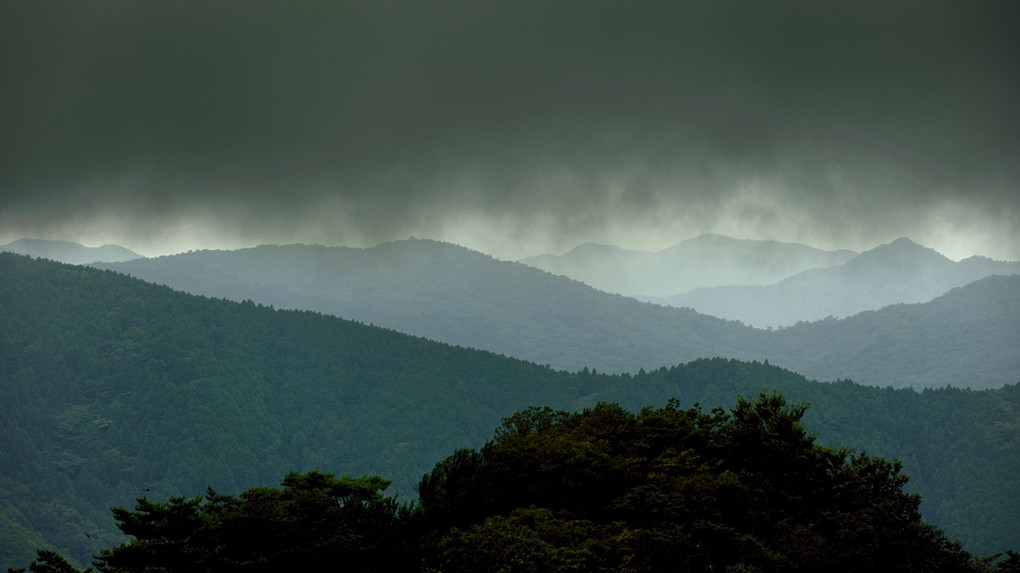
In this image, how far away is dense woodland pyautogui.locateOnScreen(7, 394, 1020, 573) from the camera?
45.4 metres

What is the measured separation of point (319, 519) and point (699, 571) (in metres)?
22.6

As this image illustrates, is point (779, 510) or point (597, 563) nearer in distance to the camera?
point (597, 563)

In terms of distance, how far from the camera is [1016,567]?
43.5 meters

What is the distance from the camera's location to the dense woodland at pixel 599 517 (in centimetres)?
4541

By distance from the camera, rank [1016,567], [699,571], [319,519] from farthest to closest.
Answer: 1. [319,519]
2. [699,571]
3. [1016,567]

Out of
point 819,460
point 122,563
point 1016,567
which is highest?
point 819,460

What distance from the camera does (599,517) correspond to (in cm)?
5556

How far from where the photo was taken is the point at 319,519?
53969 millimetres

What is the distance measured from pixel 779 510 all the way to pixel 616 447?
12994mm

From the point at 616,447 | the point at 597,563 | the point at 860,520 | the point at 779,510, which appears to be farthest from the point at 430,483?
the point at 860,520

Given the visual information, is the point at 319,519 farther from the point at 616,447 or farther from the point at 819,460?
the point at 819,460

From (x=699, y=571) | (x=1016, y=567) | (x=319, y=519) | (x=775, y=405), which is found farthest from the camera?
(x=775, y=405)

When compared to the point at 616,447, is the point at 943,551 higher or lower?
lower

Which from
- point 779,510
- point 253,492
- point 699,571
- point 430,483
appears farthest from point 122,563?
point 779,510
